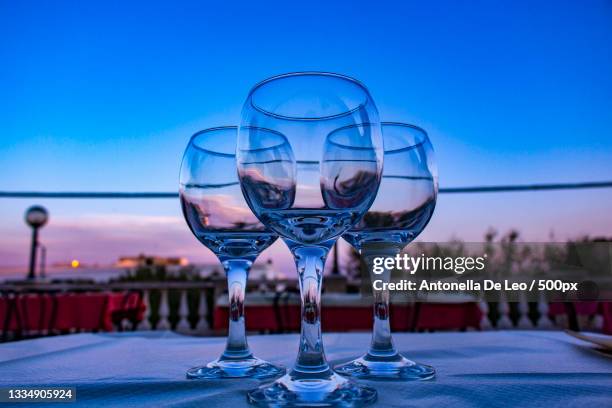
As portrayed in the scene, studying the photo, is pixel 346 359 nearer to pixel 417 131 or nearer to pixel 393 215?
pixel 393 215

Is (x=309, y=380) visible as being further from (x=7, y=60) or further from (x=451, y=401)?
(x=7, y=60)

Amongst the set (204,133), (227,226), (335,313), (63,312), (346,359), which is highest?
(204,133)

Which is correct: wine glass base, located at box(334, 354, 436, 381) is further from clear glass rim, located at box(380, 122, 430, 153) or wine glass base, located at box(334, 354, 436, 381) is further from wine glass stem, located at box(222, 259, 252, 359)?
clear glass rim, located at box(380, 122, 430, 153)

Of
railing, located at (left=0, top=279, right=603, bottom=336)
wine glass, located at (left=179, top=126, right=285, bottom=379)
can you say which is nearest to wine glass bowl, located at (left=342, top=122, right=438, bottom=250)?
wine glass, located at (left=179, top=126, right=285, bottom=379)

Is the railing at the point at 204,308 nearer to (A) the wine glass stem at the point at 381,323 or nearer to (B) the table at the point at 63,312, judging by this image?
(B) the table at the point at 63,312

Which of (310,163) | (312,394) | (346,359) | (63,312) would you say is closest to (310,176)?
(310,163)
